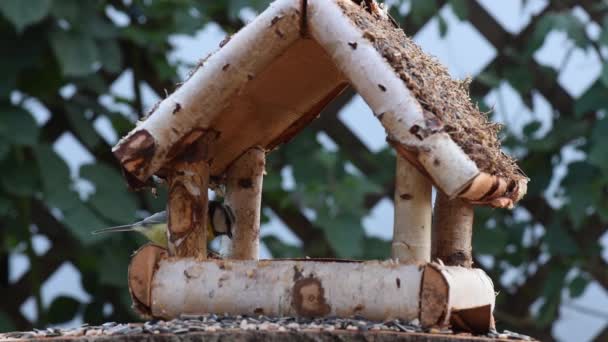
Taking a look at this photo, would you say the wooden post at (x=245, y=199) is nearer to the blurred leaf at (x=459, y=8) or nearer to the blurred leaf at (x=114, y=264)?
the blurred leaf at (x=114, y=264)

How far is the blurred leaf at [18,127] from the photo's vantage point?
245cm

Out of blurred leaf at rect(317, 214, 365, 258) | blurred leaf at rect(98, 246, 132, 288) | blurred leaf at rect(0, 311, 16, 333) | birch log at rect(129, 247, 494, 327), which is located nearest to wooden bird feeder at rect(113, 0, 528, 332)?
birch log at rect(129, 247, 494, 327)

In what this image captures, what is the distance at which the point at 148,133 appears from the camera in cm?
123

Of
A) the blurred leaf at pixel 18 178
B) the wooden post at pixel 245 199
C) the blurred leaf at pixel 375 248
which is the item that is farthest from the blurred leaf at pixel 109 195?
the wooden post at pixel 245 199

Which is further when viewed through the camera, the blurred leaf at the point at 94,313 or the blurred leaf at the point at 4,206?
the blurred leaf at the point at 94,313

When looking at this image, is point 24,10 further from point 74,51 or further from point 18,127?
point 18,127

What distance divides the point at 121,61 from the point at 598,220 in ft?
4.35

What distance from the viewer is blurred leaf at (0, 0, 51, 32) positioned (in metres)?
2.28

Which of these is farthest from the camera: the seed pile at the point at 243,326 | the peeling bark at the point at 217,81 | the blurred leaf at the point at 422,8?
the blurred leaf at the point at 422,8

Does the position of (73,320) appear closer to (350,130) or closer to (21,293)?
(21,293)

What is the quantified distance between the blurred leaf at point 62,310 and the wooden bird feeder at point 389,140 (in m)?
1.50

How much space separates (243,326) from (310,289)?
0.34ft

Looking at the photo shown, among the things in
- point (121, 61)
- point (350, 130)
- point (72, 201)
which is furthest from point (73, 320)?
point (350, 130)

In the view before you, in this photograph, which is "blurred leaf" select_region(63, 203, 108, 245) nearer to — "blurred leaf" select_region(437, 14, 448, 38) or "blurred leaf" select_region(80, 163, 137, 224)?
"blurred leaf" select_region(80, 163, 137, 224)
